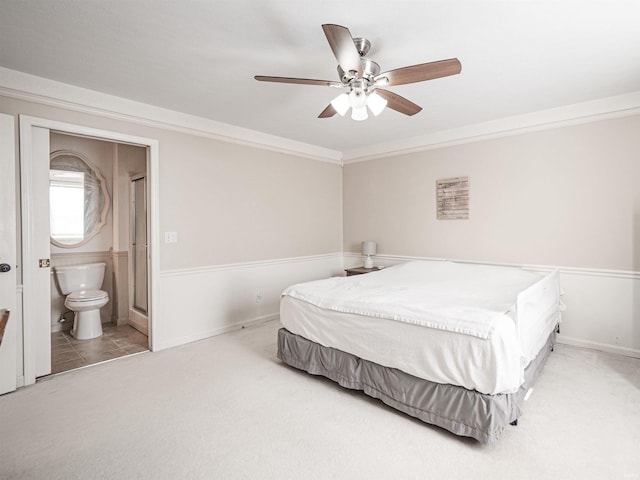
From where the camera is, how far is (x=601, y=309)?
10.6 ft

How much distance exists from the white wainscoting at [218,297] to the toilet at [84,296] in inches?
37.4

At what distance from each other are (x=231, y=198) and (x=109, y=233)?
184 cm

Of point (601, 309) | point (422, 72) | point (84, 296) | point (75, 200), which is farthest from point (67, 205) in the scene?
point (601, 309)

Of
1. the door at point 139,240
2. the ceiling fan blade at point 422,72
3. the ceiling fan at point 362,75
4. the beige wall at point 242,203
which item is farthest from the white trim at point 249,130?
the ceiling fan blade at point 422,72

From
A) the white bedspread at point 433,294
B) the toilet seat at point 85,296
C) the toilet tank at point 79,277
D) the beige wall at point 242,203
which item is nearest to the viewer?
the white bedspread at point 433,294

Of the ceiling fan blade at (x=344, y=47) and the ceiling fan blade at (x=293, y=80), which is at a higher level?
the ceiling fan blade at (x=344, y=47)

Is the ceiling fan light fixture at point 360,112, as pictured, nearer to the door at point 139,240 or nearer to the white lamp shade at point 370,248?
the white lamp shade at point 370,248

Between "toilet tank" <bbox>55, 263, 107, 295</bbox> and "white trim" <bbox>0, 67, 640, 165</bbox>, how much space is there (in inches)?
79.1

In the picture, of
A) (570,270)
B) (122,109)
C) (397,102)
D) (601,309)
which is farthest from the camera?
(570,270)

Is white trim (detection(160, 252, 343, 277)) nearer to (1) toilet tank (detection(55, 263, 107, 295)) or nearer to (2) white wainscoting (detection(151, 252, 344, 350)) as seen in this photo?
(2) white wainscoting (detection(151, 252, 344, 350))

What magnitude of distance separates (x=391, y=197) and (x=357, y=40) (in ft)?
9.13

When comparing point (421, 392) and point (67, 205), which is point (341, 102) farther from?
point (67, 205)

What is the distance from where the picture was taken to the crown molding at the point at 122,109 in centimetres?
257

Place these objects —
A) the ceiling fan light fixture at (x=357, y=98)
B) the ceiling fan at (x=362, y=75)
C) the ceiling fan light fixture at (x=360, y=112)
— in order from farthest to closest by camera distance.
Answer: the ceiling fan light fixture at (x=360, y=112) → the ceiling fan light fixture at (x=357, y=98) → the ceiling fan at (x=362, y=75)
